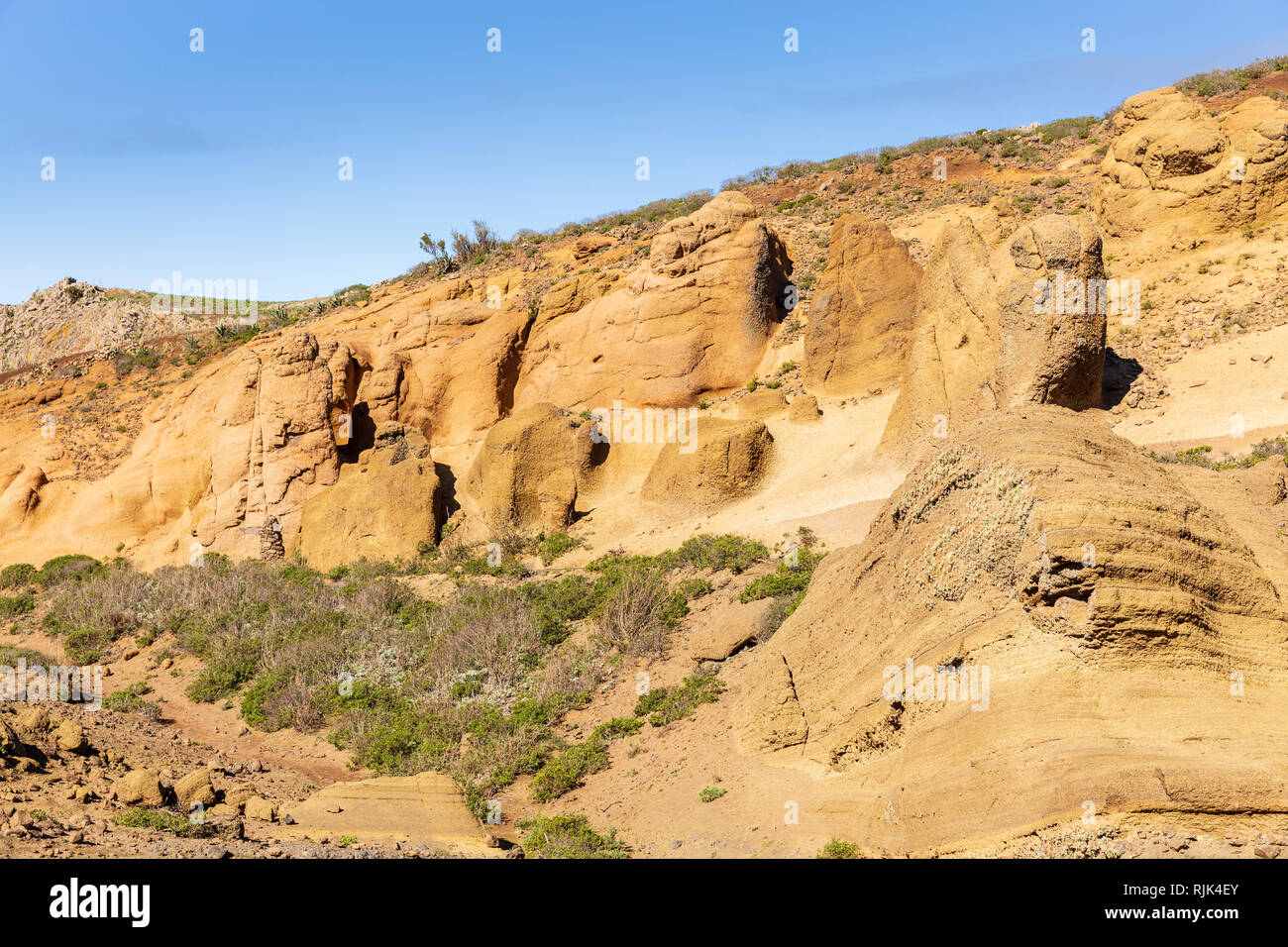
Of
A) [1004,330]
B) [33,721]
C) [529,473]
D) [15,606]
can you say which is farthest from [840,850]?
[15,606]

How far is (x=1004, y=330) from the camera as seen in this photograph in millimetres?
15555

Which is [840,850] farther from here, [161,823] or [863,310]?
[863,310]

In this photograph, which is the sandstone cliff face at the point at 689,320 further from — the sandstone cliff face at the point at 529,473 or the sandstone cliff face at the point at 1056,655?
the sandstone cliff face at the point at 1056,655

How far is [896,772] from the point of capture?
6.61 m

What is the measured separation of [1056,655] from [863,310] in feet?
51.6

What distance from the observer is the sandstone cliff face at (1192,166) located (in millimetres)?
19484

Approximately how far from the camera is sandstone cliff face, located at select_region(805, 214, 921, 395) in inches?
814

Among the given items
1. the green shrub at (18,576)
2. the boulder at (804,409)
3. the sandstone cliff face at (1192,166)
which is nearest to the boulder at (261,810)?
the boulder at (804,409)

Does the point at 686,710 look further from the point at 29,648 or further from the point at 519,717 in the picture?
the point at 29,648

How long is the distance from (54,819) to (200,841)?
0.98m

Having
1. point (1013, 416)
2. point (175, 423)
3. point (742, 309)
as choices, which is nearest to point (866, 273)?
point (742, 309)

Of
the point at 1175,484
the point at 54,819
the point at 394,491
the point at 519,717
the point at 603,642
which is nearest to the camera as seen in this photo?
the point at 54,819

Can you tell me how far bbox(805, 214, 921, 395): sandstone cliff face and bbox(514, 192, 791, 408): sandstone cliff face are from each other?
2.67 m
